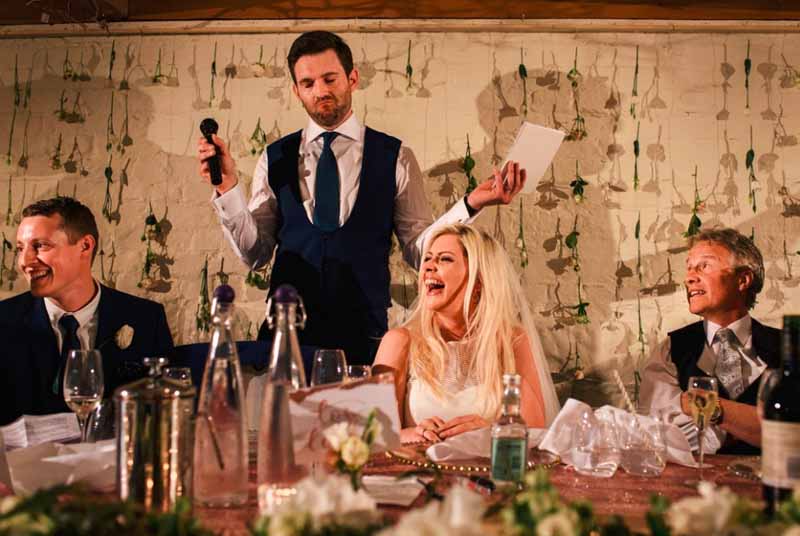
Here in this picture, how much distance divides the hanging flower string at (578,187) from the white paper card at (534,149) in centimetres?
14

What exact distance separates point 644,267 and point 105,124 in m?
2.31

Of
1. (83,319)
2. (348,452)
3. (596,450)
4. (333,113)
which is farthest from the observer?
(333,113)

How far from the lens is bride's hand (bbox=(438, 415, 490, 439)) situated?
72.5 inches

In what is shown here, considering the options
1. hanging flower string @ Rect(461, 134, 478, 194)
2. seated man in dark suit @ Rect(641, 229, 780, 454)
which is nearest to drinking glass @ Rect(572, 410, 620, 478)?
seated man in dark suit @ Rect(641, 229, 780, 454)

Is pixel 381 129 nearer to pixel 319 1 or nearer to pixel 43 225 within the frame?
pixel 319 1

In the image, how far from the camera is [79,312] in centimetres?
262

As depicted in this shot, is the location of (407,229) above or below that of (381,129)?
below

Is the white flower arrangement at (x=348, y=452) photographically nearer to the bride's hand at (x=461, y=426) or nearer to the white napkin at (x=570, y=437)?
the white napkin at (x=570, y=437)

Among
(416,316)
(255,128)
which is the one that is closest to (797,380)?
(416,316)

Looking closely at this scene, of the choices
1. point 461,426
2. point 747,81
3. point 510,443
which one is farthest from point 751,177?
point 510,443

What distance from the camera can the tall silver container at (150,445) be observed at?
1010 mm

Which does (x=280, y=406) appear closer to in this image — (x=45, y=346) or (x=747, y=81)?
(x=45, y=346)

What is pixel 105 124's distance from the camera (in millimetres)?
3359

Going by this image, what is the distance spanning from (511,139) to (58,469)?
8.04ft
